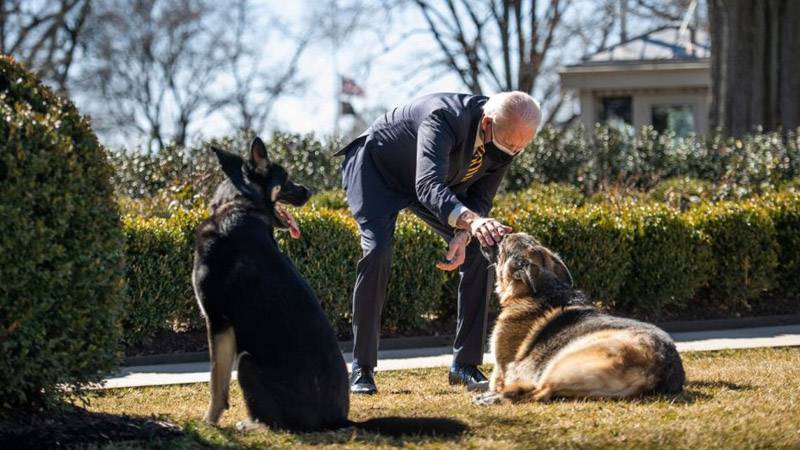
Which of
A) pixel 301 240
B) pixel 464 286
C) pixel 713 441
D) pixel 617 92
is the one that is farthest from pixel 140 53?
pixel 713 441

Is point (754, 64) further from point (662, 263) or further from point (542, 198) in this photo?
point (662, 263)

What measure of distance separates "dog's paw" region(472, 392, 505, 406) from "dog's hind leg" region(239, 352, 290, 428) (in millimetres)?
1535

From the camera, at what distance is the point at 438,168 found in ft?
20.6

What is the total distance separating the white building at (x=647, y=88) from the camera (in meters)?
25.8

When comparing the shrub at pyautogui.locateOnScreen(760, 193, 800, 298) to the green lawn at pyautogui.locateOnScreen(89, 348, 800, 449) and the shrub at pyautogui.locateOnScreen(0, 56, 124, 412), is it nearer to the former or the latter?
the green lawn at pyautogui.locateOnScreen(89, 348, 800, 449)

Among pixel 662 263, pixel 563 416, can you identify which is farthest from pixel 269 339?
pixel 662 263

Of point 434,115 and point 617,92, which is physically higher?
point 617,92

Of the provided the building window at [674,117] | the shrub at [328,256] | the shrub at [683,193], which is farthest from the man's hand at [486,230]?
the building window at [674,117]

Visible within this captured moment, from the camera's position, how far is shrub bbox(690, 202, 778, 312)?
10.9 m

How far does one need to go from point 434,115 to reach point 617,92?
814 inches

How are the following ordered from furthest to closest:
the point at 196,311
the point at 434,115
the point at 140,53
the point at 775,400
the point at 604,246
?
the point at 140,53 → the point at 604,246 → the point at 196,311 → the point at 434,115 → the point at 775,400

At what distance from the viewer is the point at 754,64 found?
19.6 meters

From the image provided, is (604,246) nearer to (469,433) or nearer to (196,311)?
(196,311)

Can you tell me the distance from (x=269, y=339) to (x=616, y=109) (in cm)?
2257
